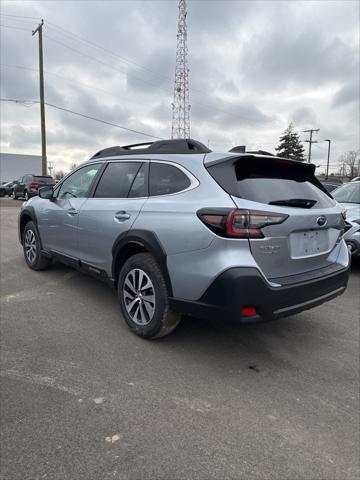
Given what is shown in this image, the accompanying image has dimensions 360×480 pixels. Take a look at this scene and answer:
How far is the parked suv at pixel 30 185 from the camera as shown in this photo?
2241cm

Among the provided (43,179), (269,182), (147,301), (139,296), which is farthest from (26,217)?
(43,179)

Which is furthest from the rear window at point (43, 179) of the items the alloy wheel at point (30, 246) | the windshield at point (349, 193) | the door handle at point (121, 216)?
the door handle at point (121, 216)

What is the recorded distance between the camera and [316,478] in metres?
2.01

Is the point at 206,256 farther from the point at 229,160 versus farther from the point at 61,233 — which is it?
the point at 61,233

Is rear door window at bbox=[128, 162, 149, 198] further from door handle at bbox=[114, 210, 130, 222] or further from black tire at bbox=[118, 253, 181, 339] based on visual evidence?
black tire at bbox=[118, 253, 181, 339]

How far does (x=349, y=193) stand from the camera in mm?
7301

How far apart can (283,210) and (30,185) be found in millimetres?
22197

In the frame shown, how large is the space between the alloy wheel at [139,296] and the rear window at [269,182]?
1.12 metres

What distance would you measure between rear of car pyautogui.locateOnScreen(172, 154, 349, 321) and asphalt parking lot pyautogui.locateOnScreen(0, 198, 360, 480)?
570 millimetres

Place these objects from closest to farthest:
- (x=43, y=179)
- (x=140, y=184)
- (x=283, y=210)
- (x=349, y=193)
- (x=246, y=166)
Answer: (x=283, y=210) → (x=246, y=166) → (x=140, y=184) → (x=349, y=193) → (x=43, y=179)

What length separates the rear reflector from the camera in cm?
276

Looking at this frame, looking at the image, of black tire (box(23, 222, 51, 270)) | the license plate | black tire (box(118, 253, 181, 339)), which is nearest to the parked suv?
black tire (box(23, 222, 51, 270))

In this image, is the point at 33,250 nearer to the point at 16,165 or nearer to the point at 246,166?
the point at 246,166

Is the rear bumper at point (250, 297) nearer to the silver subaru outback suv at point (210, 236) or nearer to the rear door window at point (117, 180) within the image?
the silver subaru outback suv at point (210, 236)
